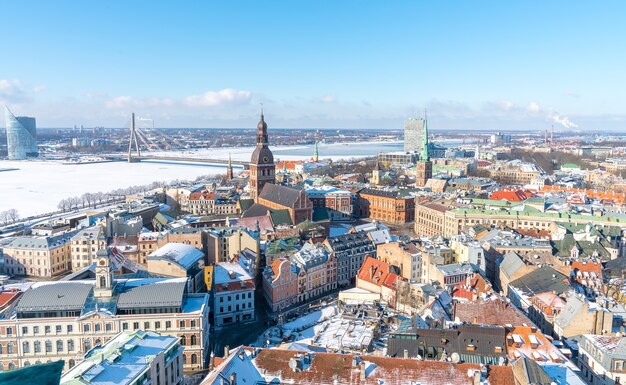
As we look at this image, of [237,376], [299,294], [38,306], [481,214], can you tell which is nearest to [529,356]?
[237,376]

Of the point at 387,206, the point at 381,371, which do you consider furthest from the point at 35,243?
the point at 387,206

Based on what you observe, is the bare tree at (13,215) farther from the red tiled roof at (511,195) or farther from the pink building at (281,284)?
the red tiled roof at (511,195)

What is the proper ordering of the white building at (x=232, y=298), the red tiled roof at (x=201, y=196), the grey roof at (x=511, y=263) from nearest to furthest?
the white building at (x=232, y=298), the grey roof at (x=511, y=263), the red tiled roof at (x=201, y=196)

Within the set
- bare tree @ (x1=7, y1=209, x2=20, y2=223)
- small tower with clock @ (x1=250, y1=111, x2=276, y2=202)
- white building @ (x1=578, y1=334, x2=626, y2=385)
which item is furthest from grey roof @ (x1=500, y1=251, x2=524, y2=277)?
bare tree @ (x1=7, y1=209, x2=20, y2=223)

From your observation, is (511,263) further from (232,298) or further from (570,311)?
(232,298)

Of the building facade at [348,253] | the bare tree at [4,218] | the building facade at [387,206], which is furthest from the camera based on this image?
the building facade at [387,206]

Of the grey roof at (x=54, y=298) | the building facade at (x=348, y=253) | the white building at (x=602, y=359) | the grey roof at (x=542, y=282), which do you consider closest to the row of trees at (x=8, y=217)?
the grey roof at (x=54, y=298)

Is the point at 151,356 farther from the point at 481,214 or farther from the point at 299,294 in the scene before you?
the point at 481,214
